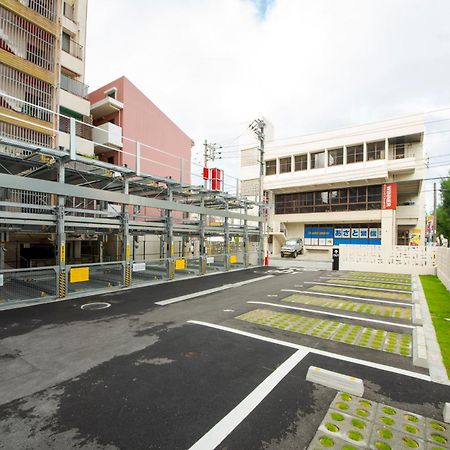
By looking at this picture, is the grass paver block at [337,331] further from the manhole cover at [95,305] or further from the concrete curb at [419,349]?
the manhole cover at [95,305]

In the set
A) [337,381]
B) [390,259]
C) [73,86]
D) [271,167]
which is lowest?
[337,381]

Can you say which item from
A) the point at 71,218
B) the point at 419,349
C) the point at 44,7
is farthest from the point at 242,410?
the point at 44,7

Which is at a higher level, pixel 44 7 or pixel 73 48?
pixel 44 7

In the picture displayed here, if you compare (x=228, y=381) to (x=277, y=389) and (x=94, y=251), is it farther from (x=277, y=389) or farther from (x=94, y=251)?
(x=94, y=251)

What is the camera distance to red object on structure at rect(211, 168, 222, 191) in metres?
17.0

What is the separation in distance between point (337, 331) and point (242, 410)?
4046 millimetres

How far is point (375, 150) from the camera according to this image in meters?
32.4

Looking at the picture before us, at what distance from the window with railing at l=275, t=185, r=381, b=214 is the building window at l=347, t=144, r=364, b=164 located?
342cm

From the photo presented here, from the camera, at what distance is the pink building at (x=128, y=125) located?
23078 mm

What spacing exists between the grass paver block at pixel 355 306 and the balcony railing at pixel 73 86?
2258 centimetres

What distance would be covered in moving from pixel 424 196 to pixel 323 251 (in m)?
13.8

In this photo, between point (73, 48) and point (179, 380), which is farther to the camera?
point (73, 48)

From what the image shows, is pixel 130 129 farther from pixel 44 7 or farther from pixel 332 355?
pixel 332 355

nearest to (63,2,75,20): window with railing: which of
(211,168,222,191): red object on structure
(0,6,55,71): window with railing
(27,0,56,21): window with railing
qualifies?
(27,0,56,21): window with railing
